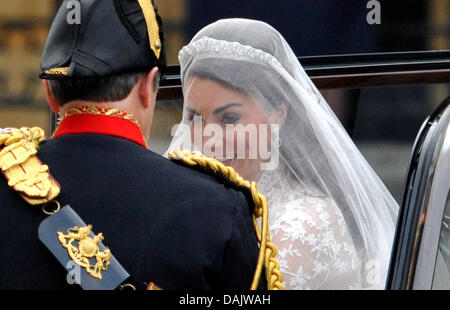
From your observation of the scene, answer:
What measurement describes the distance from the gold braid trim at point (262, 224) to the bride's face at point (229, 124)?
413 millimetres

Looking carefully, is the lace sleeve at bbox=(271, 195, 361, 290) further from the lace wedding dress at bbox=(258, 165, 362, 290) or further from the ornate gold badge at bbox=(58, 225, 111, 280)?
the ornate gold badge at bbox=(58, 225, 111, 280)

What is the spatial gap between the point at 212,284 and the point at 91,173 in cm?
25

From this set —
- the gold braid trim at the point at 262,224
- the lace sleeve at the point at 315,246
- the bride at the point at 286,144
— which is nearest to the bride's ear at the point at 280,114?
the bride at the point at 286,144

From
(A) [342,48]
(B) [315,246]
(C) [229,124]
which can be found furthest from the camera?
(A) [342,48]

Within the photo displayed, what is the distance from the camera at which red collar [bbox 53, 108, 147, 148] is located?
1.47 m

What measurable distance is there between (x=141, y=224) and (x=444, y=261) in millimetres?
621

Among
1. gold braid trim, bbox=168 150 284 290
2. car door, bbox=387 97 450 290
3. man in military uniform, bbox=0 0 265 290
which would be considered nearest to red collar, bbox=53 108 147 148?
man in military uniform, bbox=0 0 265 290

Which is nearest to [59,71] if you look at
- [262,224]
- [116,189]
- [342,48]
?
[116,189]

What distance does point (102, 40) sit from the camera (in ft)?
4.90

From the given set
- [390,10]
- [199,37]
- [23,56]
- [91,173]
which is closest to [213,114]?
[199,37]

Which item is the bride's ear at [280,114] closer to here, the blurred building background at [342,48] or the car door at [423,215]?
the blurred building background at [342,48]

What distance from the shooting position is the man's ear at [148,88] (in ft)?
4.91

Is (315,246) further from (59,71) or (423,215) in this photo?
(59,71)
